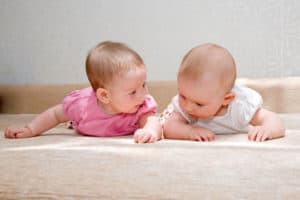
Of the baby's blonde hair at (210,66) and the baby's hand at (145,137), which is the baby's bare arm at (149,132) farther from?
the baby's blonde hair at (210,66)

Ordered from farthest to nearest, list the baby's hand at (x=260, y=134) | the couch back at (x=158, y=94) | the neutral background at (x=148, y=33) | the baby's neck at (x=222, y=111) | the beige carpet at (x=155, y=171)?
the neutral background at (x=148, y=33) < the couch back at (x=158, y=94) < the baby's neck at (x=222, y=111) < the baby's hand at (x=260, y=134) < the beige carpet at (x=155, y=171)

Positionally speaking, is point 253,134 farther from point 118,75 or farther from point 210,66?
point 118,75

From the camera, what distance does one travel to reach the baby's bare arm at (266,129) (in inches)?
42.3

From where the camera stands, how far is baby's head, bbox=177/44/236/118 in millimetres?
1086

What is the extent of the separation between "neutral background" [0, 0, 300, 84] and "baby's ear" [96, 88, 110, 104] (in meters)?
0.73

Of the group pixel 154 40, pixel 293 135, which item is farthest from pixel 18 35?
pixel 293 135

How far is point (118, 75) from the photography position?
122 centimetres


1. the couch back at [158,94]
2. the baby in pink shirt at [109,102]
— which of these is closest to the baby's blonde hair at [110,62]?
the baby in pink shirt at [109,102]

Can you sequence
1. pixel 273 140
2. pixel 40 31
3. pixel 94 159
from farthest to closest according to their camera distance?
pixel 40 31 → pixel 273 140 → pixel 94 159

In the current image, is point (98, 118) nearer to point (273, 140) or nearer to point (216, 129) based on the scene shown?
point (216, 129)

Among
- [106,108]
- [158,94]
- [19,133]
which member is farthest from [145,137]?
[158,94]

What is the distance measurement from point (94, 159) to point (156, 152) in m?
0.10

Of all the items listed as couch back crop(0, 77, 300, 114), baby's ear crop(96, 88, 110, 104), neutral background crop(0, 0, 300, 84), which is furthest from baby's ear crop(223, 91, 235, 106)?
neutral background crop(0, 0, 300, 84)

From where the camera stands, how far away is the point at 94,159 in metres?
0.89
